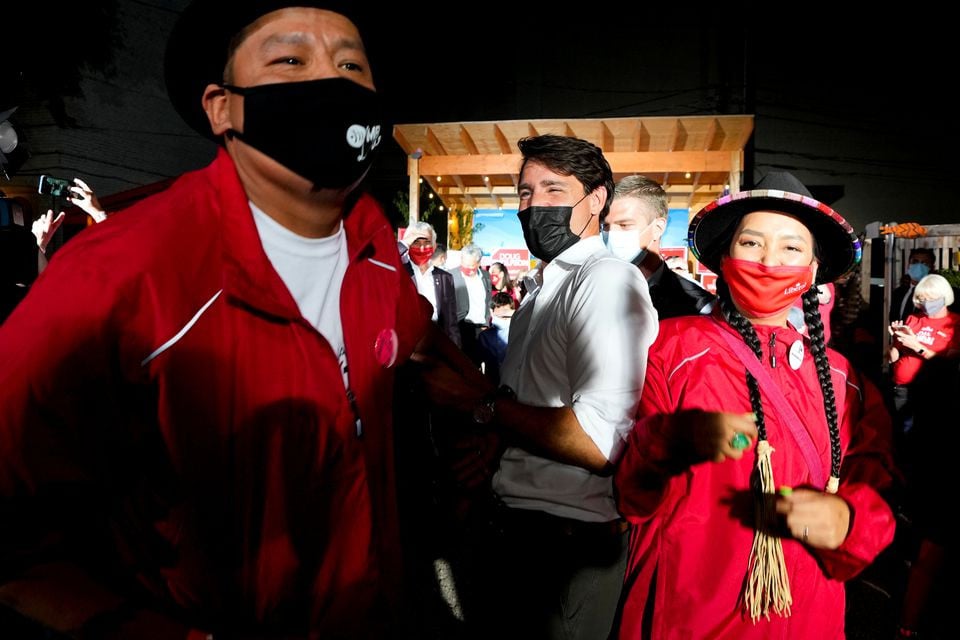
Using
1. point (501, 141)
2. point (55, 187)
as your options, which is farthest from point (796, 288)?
point (501, 141)

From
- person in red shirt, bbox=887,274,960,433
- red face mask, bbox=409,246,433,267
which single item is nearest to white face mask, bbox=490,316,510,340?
red face mask, bbox=409,246,433,267

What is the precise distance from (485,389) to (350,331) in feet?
2.31

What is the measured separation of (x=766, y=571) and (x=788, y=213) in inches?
48.2

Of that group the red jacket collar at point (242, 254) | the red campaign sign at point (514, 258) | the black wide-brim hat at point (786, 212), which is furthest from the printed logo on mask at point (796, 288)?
the red campaign sign at point (514, 258)

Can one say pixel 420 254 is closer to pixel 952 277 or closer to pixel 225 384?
pixel 225 384

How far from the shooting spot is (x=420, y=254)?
6852mm

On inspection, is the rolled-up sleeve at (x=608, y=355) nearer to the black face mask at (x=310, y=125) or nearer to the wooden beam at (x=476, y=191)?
the black face mask at (x=310, y=125)

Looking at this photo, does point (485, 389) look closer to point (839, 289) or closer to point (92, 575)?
point (92, 575)

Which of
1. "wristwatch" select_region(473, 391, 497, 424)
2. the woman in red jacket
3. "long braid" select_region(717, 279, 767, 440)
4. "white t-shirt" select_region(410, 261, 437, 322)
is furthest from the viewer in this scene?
"white t-shirt" select_region(410, 261, 437, 322)

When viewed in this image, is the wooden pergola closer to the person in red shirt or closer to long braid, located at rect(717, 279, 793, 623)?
the person in red shirt

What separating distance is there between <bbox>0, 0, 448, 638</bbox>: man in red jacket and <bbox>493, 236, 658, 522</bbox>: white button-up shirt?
0.70m

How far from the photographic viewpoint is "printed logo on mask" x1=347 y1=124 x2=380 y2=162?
1262 millimetres

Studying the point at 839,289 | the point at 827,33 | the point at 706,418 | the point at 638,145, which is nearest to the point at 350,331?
the point at 706,418

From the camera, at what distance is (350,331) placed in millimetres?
1318
